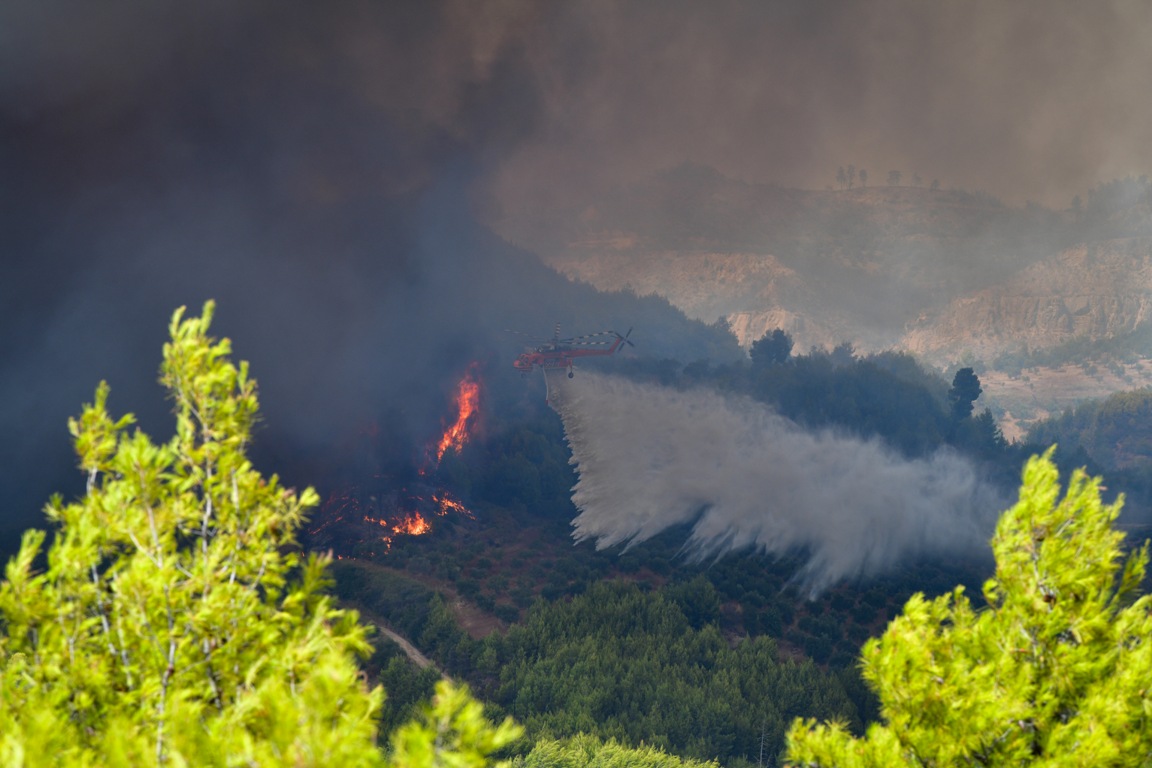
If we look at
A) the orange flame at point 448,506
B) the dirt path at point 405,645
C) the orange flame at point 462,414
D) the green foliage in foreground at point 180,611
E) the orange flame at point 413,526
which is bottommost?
the dirt path at point 405,645

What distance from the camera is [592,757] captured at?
177ft

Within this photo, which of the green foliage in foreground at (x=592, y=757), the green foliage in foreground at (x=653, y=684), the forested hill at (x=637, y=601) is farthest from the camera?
the forested hill at (x=637, y=601)

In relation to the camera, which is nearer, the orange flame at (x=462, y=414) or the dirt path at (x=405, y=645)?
the dirt path at (x=405, y=645)

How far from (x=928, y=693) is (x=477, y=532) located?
131 metres

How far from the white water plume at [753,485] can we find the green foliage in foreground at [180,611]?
113 m

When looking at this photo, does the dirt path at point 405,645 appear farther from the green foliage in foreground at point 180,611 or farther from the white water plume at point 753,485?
the green foliage in foreground at point 180,611

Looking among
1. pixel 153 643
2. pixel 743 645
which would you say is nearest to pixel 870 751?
pixel 153 643

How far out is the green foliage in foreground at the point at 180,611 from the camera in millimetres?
8984

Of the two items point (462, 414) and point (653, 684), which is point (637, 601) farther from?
point (462, 414)

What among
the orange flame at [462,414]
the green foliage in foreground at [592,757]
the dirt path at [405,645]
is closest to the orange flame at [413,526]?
the orange flame at [462,414]

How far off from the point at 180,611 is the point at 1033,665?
51.6 ft

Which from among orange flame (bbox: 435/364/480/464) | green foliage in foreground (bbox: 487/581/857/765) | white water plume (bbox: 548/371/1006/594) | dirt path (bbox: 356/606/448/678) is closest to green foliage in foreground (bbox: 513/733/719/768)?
green foliage in foreground (bbox: 487/581/857/765)

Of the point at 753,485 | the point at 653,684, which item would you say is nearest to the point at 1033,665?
the point at 653,684

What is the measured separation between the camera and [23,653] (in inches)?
430
